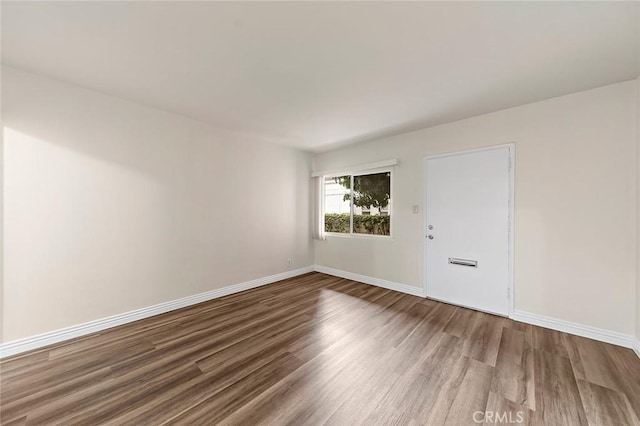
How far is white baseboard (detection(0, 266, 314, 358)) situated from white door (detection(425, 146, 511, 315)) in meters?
2.97

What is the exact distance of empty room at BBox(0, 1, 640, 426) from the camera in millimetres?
1508

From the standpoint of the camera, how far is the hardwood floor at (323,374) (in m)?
1.45

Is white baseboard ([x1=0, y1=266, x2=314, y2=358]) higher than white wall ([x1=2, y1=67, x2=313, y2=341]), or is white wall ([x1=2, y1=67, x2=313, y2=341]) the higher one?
white wall ([x1=2, y1=67, x2=313, y2=341])

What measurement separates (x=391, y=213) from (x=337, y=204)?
121 cm

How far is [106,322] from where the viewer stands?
2480mm

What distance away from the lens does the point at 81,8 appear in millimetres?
1430

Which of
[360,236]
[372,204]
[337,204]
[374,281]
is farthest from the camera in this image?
[337,204]

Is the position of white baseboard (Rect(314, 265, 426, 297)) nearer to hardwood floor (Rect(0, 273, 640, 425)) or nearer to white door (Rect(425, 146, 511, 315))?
white door (Rect(425, 146, 511, 315))

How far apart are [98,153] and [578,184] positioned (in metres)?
5.07

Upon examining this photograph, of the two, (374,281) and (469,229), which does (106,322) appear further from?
(469,229)

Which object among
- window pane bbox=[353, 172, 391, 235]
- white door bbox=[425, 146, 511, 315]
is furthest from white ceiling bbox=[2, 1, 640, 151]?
window pane bbox=[353, 172, 391, 235]

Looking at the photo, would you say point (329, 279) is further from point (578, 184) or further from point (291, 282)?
point (578, 184)

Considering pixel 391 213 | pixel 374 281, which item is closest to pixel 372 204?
pixel 391 213

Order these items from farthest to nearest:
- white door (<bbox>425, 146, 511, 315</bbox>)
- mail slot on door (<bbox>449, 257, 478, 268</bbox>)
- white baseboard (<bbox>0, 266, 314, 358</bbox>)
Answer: mail slot on door (<bbox>449, 257, 478, 268</bbox>) → white door (<bbox>425, 146, 511, 315</bbox>) → white baseboard (<bbox>0, 266, 314, 358</bbox>)
